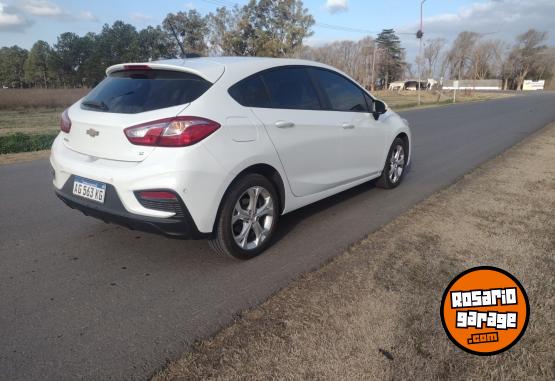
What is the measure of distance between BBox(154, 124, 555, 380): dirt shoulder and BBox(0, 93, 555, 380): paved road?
0.75ft

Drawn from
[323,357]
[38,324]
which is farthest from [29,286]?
[323,357]

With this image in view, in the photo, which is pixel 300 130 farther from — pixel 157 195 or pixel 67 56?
pixel 67 56

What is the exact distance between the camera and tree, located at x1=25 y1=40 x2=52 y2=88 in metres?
75.2

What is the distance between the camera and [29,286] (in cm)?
298

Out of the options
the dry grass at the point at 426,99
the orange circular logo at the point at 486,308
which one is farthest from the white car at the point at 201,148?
the dry grass at the point at 426,99

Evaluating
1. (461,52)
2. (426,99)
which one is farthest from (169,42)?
(461,52)

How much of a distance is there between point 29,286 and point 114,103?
152cm

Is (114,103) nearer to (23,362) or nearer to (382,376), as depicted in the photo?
(23,362)

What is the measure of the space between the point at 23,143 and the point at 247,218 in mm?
8987

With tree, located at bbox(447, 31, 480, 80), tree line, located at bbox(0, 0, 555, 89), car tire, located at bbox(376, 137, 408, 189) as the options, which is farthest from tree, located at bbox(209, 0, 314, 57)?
tree, located at bbox(447, 31, 480, 80)

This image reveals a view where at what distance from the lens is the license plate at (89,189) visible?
3086 millimetres

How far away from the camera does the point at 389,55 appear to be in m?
97.4

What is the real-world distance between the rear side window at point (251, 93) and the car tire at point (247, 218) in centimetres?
61

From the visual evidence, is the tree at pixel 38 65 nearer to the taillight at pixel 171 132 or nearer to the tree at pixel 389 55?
the tree at pixel 389 55
